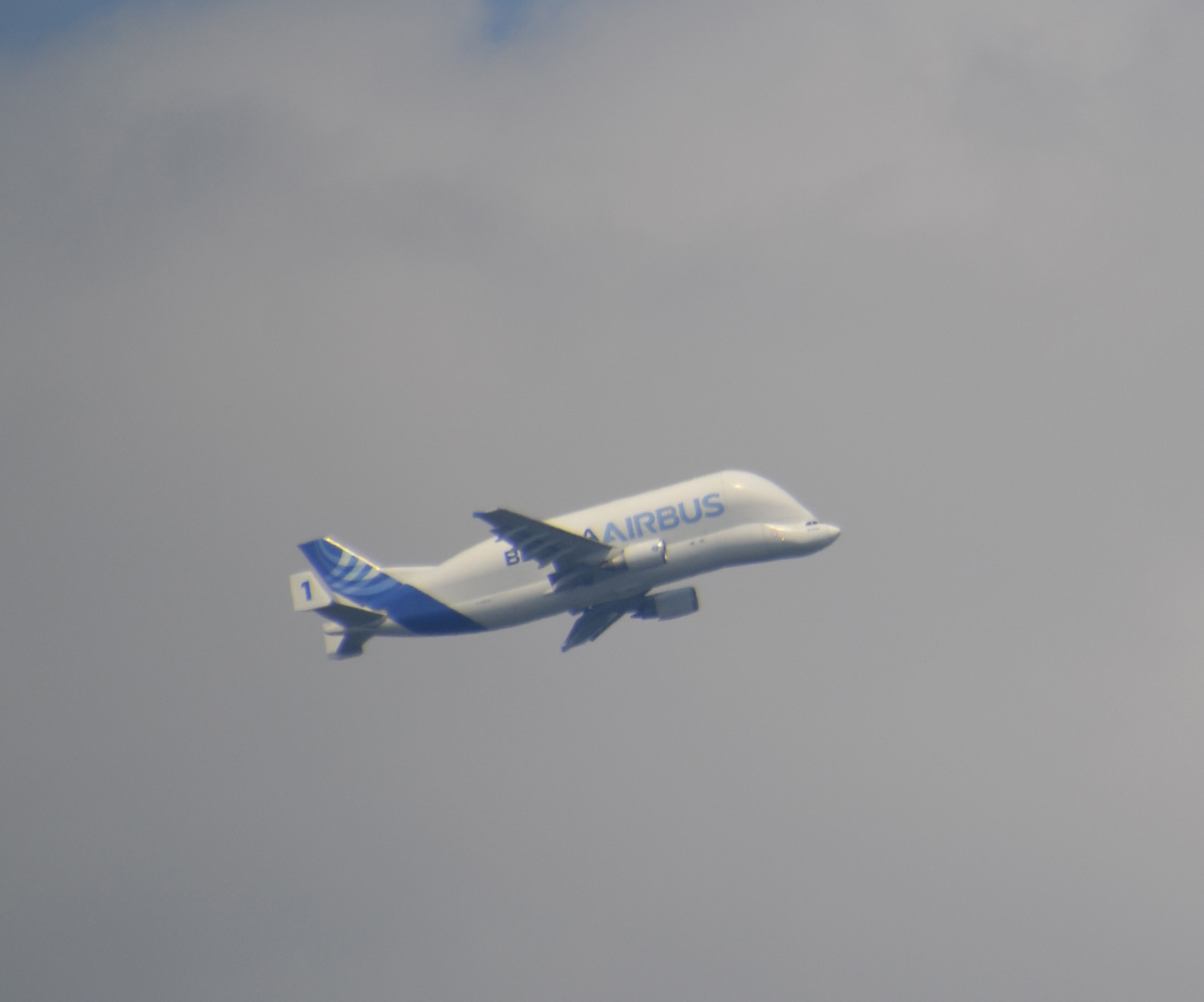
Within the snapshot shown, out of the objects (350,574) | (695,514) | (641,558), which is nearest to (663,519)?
(695,514)

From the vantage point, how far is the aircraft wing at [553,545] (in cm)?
7294

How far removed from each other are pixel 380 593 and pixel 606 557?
14988 mm

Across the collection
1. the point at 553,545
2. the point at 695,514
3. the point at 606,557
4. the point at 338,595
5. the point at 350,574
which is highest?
the point at 350,574

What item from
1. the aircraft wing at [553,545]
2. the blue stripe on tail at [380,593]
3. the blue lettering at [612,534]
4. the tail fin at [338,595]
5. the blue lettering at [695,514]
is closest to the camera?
the aircraft wing at [553,545]

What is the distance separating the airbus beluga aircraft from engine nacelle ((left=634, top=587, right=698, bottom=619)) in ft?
0.17

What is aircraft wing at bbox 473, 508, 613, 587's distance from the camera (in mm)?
72938

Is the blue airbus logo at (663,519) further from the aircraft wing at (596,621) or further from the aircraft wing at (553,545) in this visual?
the aircraft wing at (596,621)

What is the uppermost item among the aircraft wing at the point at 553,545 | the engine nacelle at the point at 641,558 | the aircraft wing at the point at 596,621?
the aircraft wing at the point at 553,545

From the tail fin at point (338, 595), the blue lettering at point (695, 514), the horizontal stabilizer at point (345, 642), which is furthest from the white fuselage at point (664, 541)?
the horizontal stabilizer at point (345, 642)

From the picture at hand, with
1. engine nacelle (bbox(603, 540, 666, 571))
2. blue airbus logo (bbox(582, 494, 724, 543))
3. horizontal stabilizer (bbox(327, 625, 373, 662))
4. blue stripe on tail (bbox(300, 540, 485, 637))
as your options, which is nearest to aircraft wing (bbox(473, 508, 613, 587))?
engine nacelle (bbox(603, 540, 666, 571))

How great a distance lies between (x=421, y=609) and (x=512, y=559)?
633 centimetres

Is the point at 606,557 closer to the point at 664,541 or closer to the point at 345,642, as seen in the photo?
the point at 664,541

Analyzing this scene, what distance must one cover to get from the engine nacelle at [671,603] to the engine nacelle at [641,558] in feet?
21.3

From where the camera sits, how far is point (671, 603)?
80375 mm
